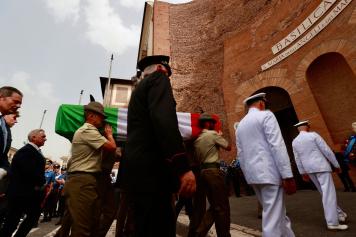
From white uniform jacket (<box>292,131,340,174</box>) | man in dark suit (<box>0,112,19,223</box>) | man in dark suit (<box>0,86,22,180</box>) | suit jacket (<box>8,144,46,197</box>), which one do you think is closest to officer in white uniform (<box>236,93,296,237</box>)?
white uniform jacket (<box>292,131,340,174</box>)

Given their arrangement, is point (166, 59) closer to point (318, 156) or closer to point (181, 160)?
point (181, 160)

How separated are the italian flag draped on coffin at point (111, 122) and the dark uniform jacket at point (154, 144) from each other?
3.38 m

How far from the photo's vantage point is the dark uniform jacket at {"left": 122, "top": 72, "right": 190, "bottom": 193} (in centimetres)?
168

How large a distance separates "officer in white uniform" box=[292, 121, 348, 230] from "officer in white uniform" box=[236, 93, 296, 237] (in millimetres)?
1457

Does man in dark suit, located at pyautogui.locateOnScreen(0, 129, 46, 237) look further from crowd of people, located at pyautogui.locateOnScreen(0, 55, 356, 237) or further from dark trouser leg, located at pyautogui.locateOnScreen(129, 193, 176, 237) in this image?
dark trouser leg, located at pyautogui.locateOnScreen(129, 193, 176, 237)

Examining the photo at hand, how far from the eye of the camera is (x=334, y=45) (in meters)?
8.50

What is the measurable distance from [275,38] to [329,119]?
4.19m

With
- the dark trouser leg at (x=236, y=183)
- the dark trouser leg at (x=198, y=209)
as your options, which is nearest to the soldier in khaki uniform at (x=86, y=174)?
the dark trouser leg at (x=198, y=209)

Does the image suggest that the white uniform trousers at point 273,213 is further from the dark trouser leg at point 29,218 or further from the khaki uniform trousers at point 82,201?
the dark trouser leg at point 29,218

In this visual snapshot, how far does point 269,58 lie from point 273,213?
9792 mm

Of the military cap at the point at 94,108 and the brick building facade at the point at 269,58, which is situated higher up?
the brick building facade at the point at 269,58

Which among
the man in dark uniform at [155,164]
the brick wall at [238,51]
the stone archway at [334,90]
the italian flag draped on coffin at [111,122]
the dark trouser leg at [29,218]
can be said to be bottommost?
the dark trouser leg at [29,218]

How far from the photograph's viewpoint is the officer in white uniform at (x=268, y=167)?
2.64m

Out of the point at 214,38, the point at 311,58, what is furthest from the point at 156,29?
the point at 311,58
